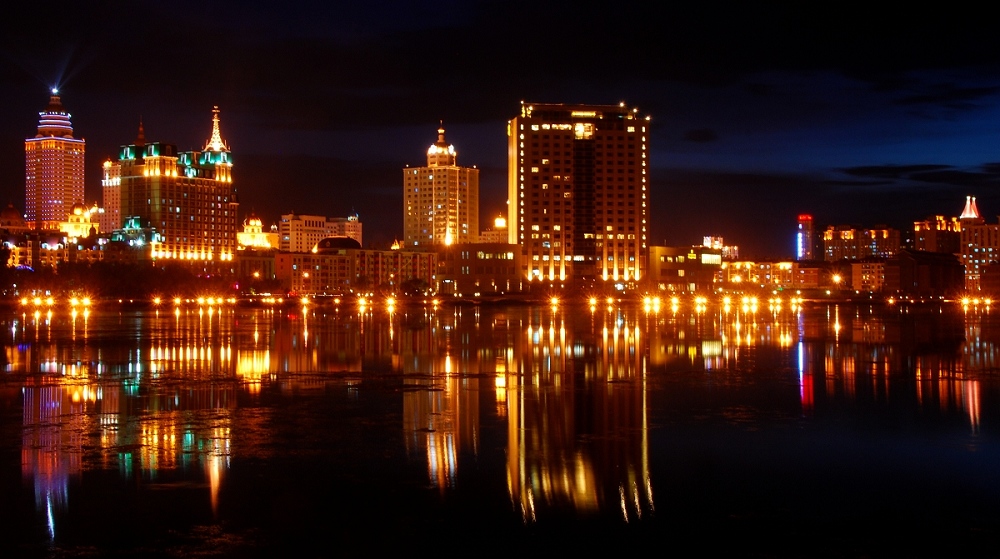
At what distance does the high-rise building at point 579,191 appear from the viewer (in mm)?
166375

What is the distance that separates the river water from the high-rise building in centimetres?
13556

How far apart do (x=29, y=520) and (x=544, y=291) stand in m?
137

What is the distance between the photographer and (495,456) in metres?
15.8

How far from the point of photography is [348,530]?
1185 cm

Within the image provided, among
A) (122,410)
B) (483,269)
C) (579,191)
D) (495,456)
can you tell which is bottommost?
(495,456)

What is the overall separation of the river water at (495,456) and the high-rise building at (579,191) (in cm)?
13556

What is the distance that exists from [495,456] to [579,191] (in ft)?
504

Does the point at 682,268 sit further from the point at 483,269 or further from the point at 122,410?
the point at 122,410

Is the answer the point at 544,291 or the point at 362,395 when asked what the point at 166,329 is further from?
the point at 544,291

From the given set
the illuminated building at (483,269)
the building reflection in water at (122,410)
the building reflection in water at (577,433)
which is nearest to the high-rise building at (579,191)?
the illuminated building at (483,269)

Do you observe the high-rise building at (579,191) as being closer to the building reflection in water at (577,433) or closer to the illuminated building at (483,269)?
the illuminated building at (483,269)

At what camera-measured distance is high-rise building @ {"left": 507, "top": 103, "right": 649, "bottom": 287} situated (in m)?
166

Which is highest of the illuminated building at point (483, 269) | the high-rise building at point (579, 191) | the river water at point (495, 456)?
the high-rise building at point (579, 191)

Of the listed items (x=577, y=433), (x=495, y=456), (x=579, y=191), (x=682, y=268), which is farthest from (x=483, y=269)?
(x=495, y=456)
